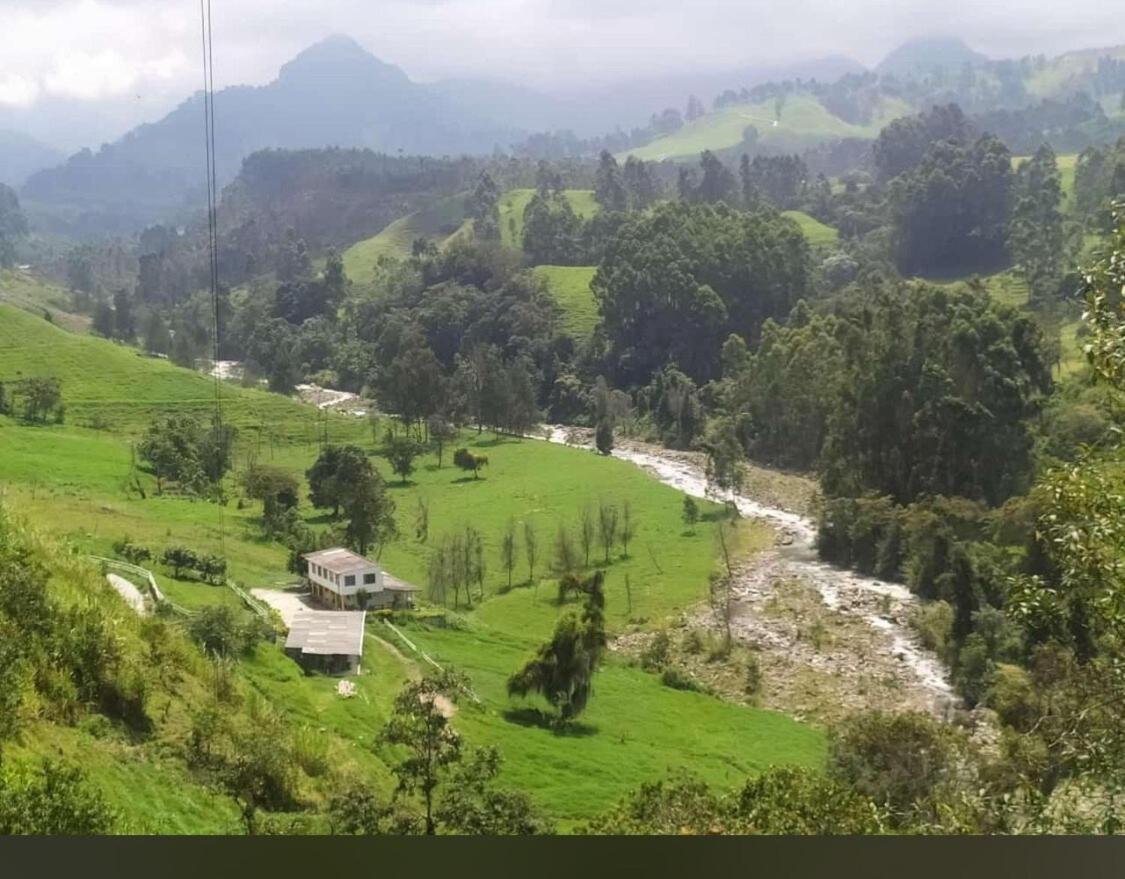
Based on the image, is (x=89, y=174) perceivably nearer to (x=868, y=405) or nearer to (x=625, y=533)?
(x=625, y=533)

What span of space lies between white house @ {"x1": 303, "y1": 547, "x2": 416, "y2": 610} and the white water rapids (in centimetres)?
88

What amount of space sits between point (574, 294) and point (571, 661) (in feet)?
5.13

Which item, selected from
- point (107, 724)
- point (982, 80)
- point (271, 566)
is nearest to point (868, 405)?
point (982, 80)

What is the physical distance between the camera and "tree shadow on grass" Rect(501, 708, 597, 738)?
Answer: 3.56m

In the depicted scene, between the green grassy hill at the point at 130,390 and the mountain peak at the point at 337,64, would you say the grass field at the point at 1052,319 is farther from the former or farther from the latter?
the green grassy hill at the point at 130,390

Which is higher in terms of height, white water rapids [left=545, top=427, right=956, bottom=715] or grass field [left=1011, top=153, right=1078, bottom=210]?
grass field [left=1011, top=153, right=1078, bottom=210]

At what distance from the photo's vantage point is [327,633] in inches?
145

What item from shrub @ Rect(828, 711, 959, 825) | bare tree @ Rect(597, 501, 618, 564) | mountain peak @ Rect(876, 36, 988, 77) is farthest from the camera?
bare tree @ Rect(597, 501, 618, 564)

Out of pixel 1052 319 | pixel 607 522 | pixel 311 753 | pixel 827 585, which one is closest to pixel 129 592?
pixel 311 753

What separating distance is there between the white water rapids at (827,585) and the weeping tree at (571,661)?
53 centimetres

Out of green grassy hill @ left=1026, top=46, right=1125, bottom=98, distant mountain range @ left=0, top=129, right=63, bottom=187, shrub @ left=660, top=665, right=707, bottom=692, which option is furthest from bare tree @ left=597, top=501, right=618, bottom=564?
distant mountain range @ left=0, top=129, right=63, bottom=187

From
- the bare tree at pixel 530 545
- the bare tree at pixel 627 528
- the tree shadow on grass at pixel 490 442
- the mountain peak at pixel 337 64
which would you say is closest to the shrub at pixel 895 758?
the bare tree at pixel 627 528

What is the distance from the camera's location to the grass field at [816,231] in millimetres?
4277

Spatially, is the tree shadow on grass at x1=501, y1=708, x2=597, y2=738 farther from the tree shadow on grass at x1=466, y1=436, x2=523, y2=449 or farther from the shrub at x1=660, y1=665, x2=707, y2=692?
the tree shadow on grass at x1=466, y1=436, x2=523, y2=449
